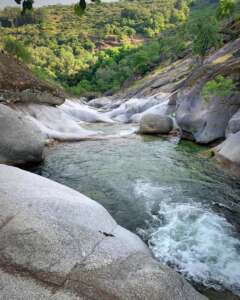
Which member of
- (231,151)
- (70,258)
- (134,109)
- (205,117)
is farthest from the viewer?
(134,109)

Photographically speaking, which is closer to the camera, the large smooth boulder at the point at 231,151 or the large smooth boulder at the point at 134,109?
the large smooth boulder at the point at 231,151

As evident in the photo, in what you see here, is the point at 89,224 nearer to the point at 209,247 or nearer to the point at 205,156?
the point at 209,247

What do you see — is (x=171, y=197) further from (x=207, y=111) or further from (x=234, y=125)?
(x=207, y=111)

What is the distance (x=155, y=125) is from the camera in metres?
25.7

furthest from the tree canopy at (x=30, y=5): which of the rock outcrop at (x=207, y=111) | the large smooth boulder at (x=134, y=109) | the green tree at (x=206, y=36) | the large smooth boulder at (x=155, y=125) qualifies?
the green tree at (x=206, y=36)

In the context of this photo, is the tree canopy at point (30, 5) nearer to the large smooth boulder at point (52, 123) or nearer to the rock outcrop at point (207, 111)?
the rock outcrop at point (207, 111)

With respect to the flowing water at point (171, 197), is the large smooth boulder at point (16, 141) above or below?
above

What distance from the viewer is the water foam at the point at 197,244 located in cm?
675

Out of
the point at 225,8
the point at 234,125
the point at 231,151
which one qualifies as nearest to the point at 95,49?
the point at 225,8

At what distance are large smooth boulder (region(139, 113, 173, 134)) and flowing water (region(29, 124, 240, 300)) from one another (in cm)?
509

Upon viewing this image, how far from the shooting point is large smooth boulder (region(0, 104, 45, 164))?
13.7 meters

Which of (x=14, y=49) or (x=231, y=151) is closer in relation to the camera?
(x=231, y=151)

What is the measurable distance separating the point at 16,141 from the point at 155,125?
14.3 m

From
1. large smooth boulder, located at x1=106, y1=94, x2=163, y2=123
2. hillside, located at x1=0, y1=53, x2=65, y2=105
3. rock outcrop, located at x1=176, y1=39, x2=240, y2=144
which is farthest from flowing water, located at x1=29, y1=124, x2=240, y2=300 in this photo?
large smooth boulder, located at x1=106, y1=94, x2=163, y2=123
